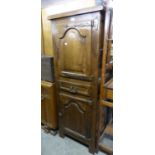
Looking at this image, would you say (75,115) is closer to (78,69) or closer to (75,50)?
(78,69)

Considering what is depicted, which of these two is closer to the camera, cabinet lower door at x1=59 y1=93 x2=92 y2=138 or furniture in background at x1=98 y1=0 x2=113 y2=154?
furniture in background at x1=98 y1=0 x2=113 y2=154

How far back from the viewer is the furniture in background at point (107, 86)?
1.33 m

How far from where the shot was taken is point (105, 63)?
1.38m

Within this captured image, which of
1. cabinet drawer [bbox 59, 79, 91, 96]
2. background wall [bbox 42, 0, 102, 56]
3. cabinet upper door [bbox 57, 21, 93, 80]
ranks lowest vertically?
cabinet drawer [bbox 59, 79, 91, 96]

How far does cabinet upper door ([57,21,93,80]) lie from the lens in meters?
1.40

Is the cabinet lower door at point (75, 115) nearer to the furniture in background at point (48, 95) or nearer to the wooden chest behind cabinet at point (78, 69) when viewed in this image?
the wooden chest behind cabinet at point (78, 69)

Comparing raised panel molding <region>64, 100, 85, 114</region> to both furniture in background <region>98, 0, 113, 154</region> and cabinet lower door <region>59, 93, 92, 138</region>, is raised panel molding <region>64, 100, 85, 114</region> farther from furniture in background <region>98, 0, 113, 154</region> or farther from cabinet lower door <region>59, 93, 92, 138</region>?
furniture in background <region>98, 0, 113, 154</region>

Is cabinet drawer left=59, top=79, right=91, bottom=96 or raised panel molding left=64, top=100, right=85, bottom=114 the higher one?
cabinet drawer left=59, top=79, right=91, bottom=96

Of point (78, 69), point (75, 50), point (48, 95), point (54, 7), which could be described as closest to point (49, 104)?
point (48, 95)

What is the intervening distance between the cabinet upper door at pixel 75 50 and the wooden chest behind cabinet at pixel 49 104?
327 mm

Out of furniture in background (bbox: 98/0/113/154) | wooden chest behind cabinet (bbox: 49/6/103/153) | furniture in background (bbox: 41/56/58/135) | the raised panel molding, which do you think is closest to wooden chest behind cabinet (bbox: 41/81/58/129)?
furniture in background (bbox: 41/56/58/135)

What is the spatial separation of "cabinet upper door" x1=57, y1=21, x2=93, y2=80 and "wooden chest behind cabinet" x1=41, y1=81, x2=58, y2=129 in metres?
0.33
